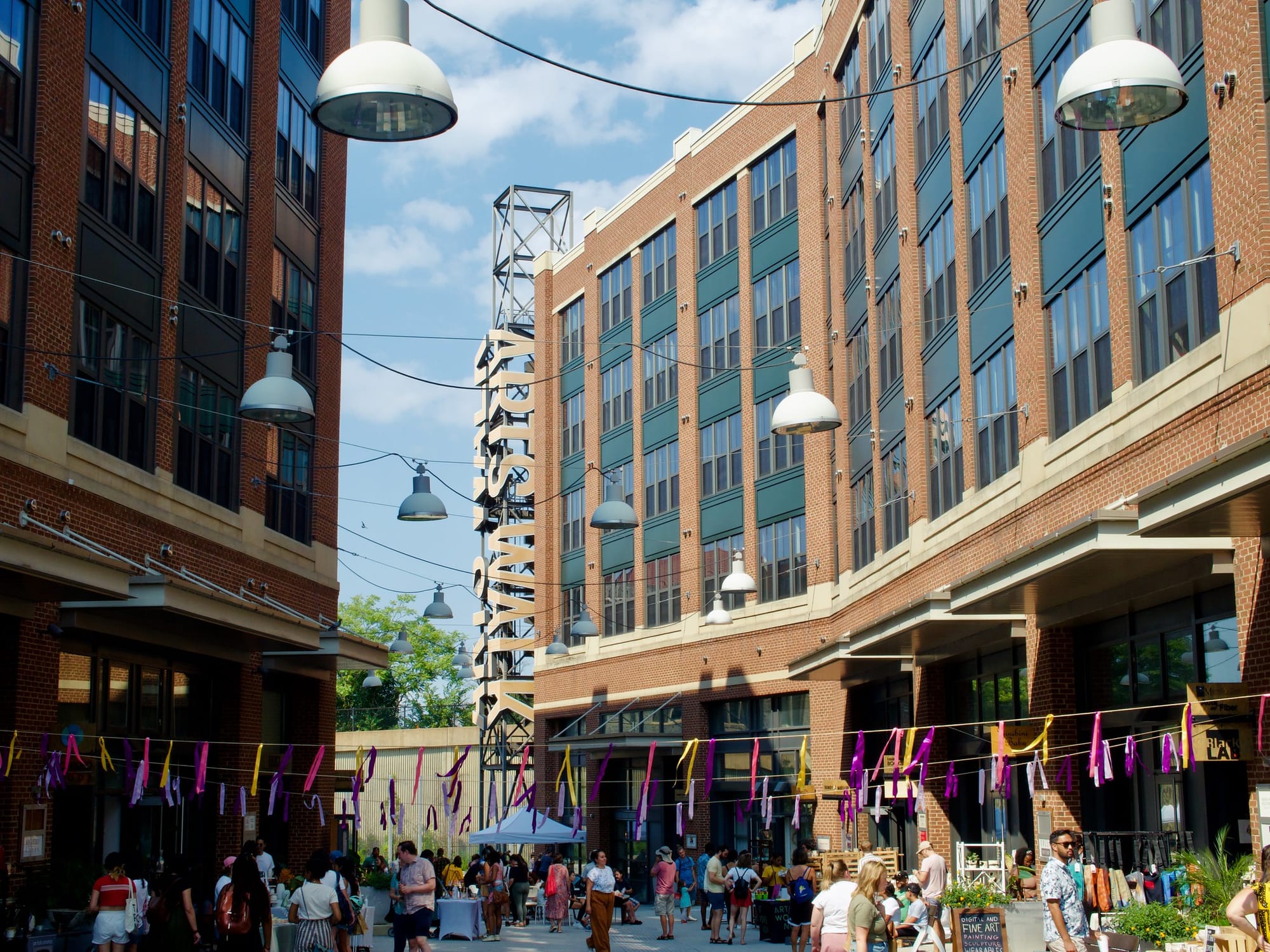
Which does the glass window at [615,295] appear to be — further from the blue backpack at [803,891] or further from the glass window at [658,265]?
the blue backpack at [803,891]

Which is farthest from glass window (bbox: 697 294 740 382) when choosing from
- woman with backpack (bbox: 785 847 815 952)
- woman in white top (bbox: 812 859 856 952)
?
woman in white top (bbox: 812 859 856 952)

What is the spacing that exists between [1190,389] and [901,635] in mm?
9800

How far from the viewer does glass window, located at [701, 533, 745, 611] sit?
1693 inches

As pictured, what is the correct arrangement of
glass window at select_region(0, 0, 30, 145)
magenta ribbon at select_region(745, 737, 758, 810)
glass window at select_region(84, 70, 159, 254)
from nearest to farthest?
1. glass window at select_region(0, 0, 30, 145)
2. glass window at select_region(84, 70, 159, 254)
3. magenta ribbon at select_region(745, 737, 758, 810)

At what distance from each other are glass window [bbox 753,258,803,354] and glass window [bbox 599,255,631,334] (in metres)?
8.06

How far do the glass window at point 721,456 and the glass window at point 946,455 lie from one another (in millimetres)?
13641

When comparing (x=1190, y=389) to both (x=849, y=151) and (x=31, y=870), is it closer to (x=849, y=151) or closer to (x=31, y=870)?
(x=31, y=870)

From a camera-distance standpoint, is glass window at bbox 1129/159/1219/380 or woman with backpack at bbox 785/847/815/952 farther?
woman with backpack at bbox 785/847/815/952

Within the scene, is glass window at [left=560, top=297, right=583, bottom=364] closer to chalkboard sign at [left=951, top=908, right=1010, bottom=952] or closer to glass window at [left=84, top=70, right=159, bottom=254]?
glass window at [left=84, top=70, right=159, bottom=254]

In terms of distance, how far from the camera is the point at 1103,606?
Result: 68.2ft

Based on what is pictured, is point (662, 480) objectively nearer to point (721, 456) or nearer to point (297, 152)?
point (721, 456)

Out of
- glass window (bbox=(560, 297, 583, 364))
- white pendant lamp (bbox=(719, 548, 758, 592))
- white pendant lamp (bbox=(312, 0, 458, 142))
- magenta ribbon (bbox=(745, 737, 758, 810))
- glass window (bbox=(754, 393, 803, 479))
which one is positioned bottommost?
magenta ribbon (bbox=(745, 737, 758, 810))

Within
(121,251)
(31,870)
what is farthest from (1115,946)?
(121,251)

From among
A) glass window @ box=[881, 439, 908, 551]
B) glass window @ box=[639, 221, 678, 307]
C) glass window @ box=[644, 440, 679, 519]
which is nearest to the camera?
glass window @ box=[881, 439, 908, 551]
